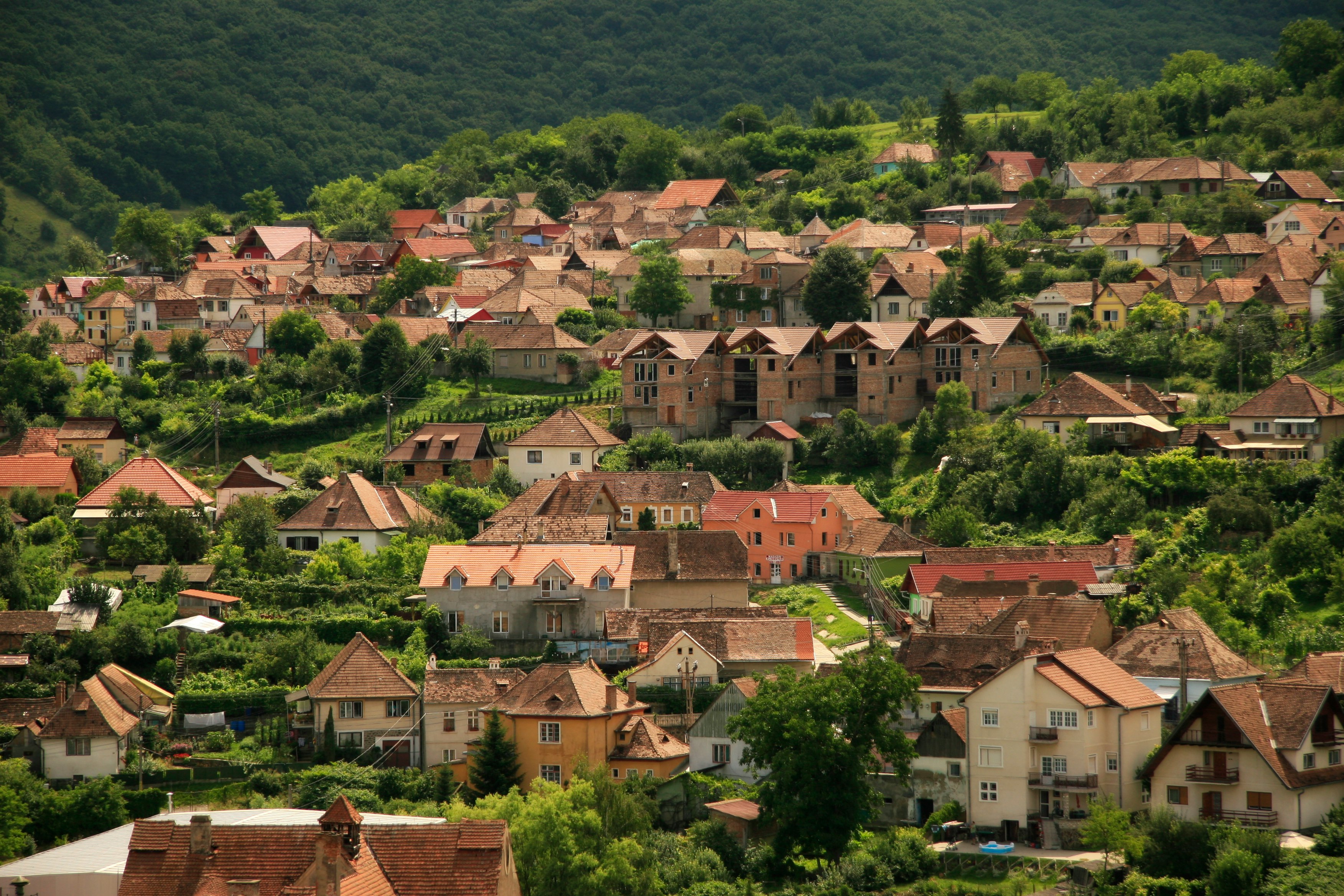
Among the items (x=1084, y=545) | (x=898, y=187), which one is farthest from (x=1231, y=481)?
(x=898, y=187)

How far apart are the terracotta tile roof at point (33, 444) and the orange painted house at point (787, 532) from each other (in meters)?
31.6

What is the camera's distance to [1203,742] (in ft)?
143

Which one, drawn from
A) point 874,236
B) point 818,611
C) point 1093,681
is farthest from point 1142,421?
point 874,236

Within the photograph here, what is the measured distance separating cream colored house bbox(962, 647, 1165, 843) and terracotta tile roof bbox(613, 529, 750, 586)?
16.2 m

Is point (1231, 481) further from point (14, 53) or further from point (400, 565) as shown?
point (14, 53)

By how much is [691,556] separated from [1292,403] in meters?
23.6

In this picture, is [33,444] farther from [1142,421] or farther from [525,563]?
[1142,421]

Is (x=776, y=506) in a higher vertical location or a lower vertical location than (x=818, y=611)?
higher

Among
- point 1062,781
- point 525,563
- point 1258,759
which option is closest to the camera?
point 1258,759

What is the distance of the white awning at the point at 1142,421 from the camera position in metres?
68.5

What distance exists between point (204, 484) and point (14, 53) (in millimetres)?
137717

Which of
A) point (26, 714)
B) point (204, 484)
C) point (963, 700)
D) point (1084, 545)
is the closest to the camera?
point (963, 700)

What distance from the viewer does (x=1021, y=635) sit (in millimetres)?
51250

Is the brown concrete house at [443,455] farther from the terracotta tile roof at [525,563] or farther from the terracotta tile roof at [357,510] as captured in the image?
the terracotta tile roof at [525,563]
